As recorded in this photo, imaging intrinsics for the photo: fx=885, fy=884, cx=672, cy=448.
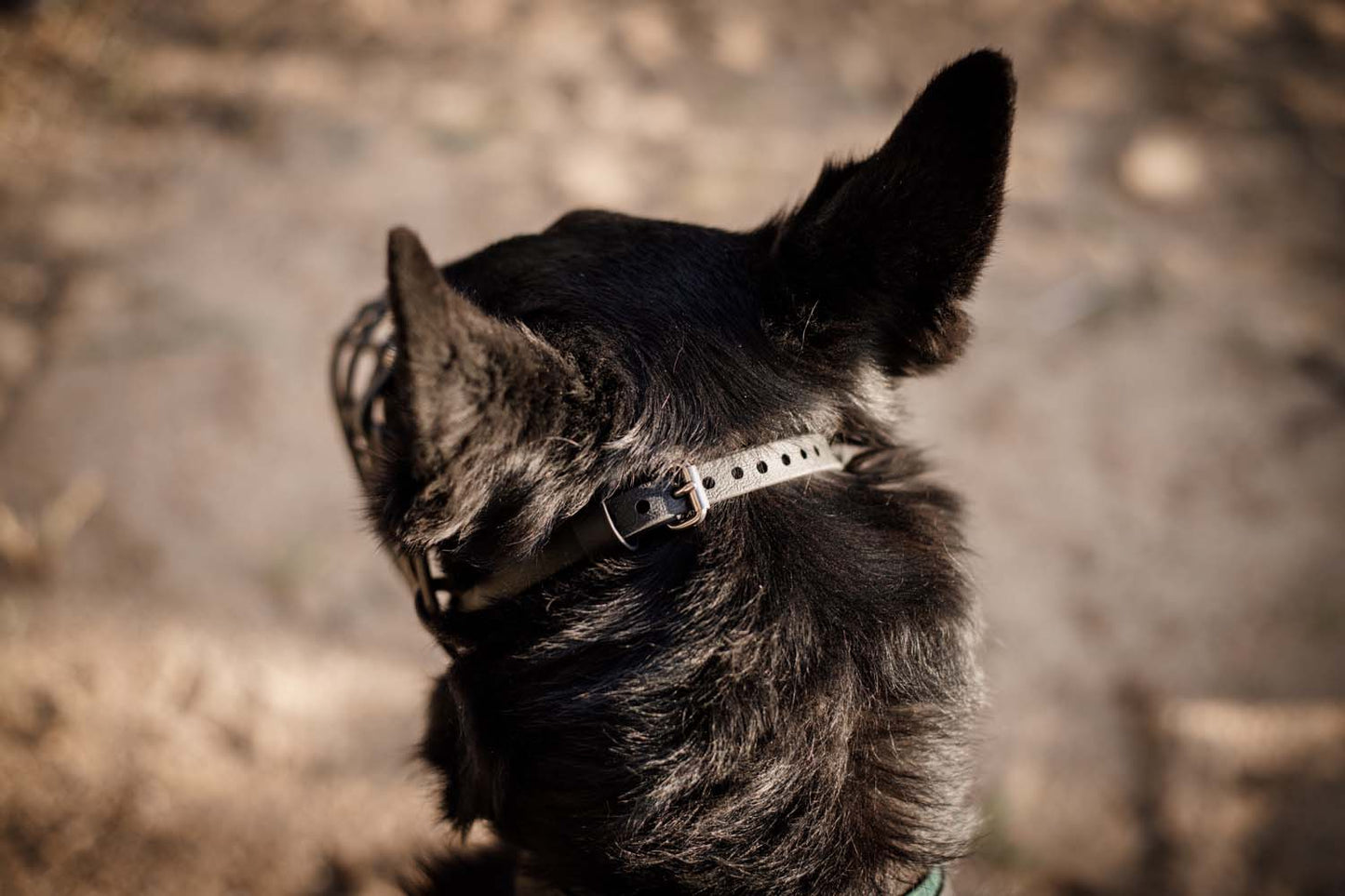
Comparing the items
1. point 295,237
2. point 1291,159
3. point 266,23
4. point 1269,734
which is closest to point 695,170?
point 295,237

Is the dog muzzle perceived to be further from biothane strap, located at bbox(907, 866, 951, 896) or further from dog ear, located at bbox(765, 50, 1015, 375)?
biothane strap, located at bbox(907, 866, 951, 896)

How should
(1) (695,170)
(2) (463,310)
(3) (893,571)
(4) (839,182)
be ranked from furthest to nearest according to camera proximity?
(1) (695,170)
(4) (839,182)
(3) (893,571)
(2) (463,310)

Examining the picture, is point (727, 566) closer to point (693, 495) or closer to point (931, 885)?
→ point (693, 495)

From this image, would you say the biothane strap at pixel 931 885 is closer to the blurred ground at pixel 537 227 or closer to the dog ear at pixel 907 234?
the dog ear at pixel 907 234

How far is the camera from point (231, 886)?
8.32 feet

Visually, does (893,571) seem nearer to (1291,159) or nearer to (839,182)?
(839,182)

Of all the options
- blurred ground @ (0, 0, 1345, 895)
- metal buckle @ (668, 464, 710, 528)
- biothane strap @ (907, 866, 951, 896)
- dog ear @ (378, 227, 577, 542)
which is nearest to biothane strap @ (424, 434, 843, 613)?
metal buckle @ (668, 464, 710, 528)

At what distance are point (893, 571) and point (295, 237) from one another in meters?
3.11

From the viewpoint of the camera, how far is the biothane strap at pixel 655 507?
1217mm

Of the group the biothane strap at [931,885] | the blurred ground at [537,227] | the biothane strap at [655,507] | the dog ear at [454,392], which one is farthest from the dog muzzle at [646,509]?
the blurred ground at [537,227]

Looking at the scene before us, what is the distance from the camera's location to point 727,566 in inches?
47.6

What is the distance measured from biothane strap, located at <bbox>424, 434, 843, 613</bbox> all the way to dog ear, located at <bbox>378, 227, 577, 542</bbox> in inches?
5.6

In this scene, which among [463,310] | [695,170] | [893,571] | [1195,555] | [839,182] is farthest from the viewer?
[695,170]

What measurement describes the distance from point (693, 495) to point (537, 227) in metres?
2.71
